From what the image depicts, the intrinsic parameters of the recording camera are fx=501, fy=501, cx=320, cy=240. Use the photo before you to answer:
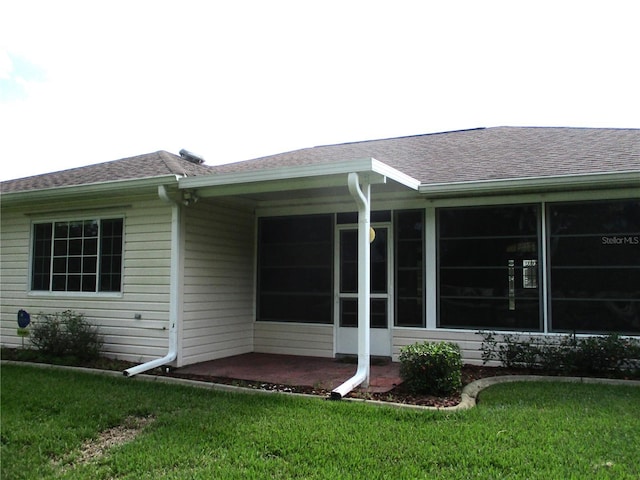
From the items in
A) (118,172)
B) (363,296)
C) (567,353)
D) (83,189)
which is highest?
(118,172)

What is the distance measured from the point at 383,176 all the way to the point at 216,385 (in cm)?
330

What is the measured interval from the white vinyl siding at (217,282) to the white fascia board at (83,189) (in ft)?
2.29

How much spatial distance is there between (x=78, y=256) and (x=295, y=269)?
3738mm

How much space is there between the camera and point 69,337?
26.1 ft

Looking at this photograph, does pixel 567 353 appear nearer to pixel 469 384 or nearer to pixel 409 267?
pixel 469 384

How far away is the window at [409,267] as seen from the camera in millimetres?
7812

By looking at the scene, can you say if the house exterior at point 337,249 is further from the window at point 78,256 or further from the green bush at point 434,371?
Answer: the green bush at point 434,371

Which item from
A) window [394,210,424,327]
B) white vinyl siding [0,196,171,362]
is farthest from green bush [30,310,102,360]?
window [394,210,424,327]

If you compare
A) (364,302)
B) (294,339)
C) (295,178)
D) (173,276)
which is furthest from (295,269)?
(364,302)

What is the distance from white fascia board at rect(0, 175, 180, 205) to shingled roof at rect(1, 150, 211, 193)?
0.40ft

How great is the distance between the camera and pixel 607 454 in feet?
12.3

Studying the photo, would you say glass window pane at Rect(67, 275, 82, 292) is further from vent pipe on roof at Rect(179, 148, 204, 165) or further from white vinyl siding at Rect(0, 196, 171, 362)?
vent pipe on roof at Rect(179, 148, 204, 165)

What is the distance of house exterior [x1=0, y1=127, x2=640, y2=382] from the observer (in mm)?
6863

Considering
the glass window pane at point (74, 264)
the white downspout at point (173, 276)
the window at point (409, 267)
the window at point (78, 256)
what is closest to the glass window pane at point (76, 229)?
the window at point (78, 256)
